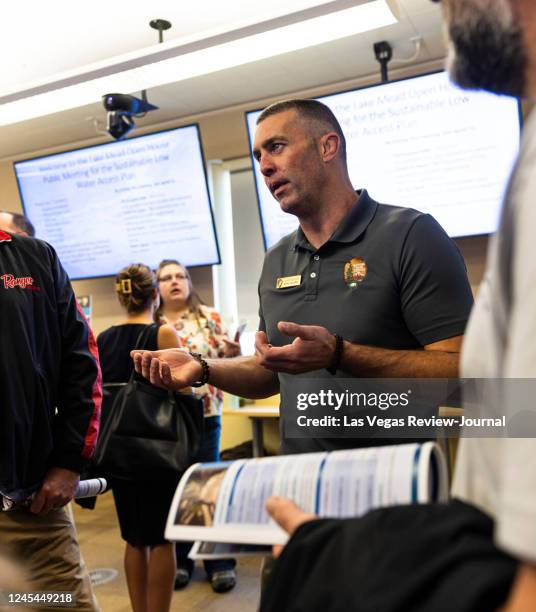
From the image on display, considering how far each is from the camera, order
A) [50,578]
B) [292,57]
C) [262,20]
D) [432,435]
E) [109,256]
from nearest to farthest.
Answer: [432,435] < [50,578] < [262,20] < [292,57] < [109,256]

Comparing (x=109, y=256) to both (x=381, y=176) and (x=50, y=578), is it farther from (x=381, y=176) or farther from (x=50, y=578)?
(x=50, y=578)

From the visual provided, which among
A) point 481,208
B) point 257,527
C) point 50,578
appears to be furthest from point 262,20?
point 257,527

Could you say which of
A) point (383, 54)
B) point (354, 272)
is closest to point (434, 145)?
point (383, 54)

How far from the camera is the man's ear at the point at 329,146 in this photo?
164 centimetres

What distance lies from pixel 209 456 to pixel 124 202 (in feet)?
7.25

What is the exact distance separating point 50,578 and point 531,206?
1.51 meters

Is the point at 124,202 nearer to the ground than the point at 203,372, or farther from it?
farther from it

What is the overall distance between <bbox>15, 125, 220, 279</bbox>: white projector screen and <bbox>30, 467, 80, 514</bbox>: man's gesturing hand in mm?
2879

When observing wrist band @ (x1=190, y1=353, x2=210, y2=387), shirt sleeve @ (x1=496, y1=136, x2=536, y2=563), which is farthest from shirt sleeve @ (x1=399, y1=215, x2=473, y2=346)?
shirt sleeve @ (x1=496, y1=136, x2=536, y2=563)

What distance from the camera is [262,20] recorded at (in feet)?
9.21

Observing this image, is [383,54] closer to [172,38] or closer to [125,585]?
[172,38]

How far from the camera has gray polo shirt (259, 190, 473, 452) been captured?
4.45 ft

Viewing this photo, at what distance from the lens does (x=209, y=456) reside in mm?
3244

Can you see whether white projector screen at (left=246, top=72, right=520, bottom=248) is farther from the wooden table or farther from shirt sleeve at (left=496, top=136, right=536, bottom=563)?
shirt sleeve at (left=496, top=136, right=536, bottom=563)
